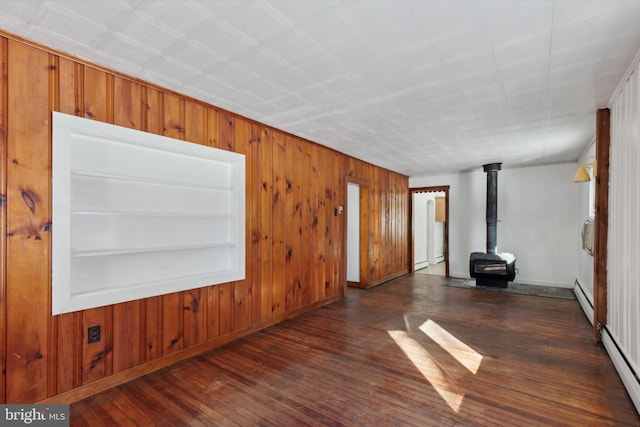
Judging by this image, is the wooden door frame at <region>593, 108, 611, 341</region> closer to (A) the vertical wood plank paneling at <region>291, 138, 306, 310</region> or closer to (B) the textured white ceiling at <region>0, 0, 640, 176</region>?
(B) the textured white ceiling at <region>0, 0, 640, 176</region>

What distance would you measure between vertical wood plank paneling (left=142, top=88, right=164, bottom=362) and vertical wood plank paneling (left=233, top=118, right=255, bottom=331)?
80 centimetres

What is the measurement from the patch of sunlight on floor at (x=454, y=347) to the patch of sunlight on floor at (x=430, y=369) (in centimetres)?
24

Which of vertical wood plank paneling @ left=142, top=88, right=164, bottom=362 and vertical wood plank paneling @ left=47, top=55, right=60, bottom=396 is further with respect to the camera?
vertical wood plank paneling @ left=142, top=88, right=164, bottom=362

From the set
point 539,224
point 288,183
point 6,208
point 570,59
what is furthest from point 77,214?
point 539,224

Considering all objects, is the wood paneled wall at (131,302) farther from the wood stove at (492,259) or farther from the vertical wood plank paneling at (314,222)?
the wood stove at (492,259)

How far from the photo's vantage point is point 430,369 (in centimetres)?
264

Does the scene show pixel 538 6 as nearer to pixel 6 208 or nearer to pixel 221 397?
pixel 221 397

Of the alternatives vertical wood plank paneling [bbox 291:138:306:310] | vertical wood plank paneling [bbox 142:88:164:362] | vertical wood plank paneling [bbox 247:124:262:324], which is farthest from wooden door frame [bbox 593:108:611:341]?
vertical wood plank paneling [bbox 142:88:164:362]

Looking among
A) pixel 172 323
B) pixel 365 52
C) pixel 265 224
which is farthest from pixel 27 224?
pixel 365 52

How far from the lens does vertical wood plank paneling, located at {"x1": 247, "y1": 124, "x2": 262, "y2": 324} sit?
345cm

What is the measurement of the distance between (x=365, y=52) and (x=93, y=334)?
2798 millimetres

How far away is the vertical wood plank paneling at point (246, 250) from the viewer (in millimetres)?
3303

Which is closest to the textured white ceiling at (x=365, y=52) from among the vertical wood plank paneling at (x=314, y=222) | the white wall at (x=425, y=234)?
the vertical wood plank paneling at (x=314, y=222)

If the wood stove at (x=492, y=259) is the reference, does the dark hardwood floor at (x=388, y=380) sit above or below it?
below
